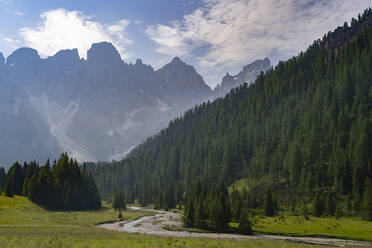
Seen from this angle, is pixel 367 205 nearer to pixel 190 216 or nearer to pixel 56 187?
pixel 190 216

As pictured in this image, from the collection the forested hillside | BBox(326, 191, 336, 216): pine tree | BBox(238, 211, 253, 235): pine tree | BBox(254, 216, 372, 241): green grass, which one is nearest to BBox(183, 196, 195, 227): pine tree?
BBox(238, 211, 253, 235): pine tree

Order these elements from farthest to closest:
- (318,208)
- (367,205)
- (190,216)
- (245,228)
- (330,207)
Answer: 1. (318,208)
2. (330,207)
3. (367,205)
4. (190,216)
5. (245,228)

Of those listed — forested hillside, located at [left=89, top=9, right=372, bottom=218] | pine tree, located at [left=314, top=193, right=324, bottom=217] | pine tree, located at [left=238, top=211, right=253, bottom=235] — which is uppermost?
forested hillside, located at [left=89, top=9, right=372, bottom=218]

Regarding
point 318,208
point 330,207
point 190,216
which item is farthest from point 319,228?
point 190,216

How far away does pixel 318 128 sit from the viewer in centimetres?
14938

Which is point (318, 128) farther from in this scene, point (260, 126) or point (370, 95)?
point (260, 126)

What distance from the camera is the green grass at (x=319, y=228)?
66575mm

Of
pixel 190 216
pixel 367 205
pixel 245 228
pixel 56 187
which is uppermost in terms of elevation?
pixel 367 205

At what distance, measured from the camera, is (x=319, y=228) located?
7300 centimetres

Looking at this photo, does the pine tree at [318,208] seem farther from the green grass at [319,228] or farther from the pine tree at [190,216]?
the pine tree at [190,216]

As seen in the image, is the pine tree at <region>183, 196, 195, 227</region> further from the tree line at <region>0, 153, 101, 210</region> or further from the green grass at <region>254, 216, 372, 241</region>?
the tree line at <region>0, 153, 101, 210</region>

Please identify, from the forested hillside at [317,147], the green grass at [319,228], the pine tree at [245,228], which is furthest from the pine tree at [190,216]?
the forested hillside at [317,147]

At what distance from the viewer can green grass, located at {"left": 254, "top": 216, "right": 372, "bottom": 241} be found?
66.6 meters

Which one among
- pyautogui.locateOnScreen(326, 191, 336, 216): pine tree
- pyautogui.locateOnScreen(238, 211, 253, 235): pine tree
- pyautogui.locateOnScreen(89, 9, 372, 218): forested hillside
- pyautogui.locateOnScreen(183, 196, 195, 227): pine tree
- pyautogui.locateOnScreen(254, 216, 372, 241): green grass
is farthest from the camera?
pyautogui.locateOnScreen(89, 9, 372, 218): forested hillside
